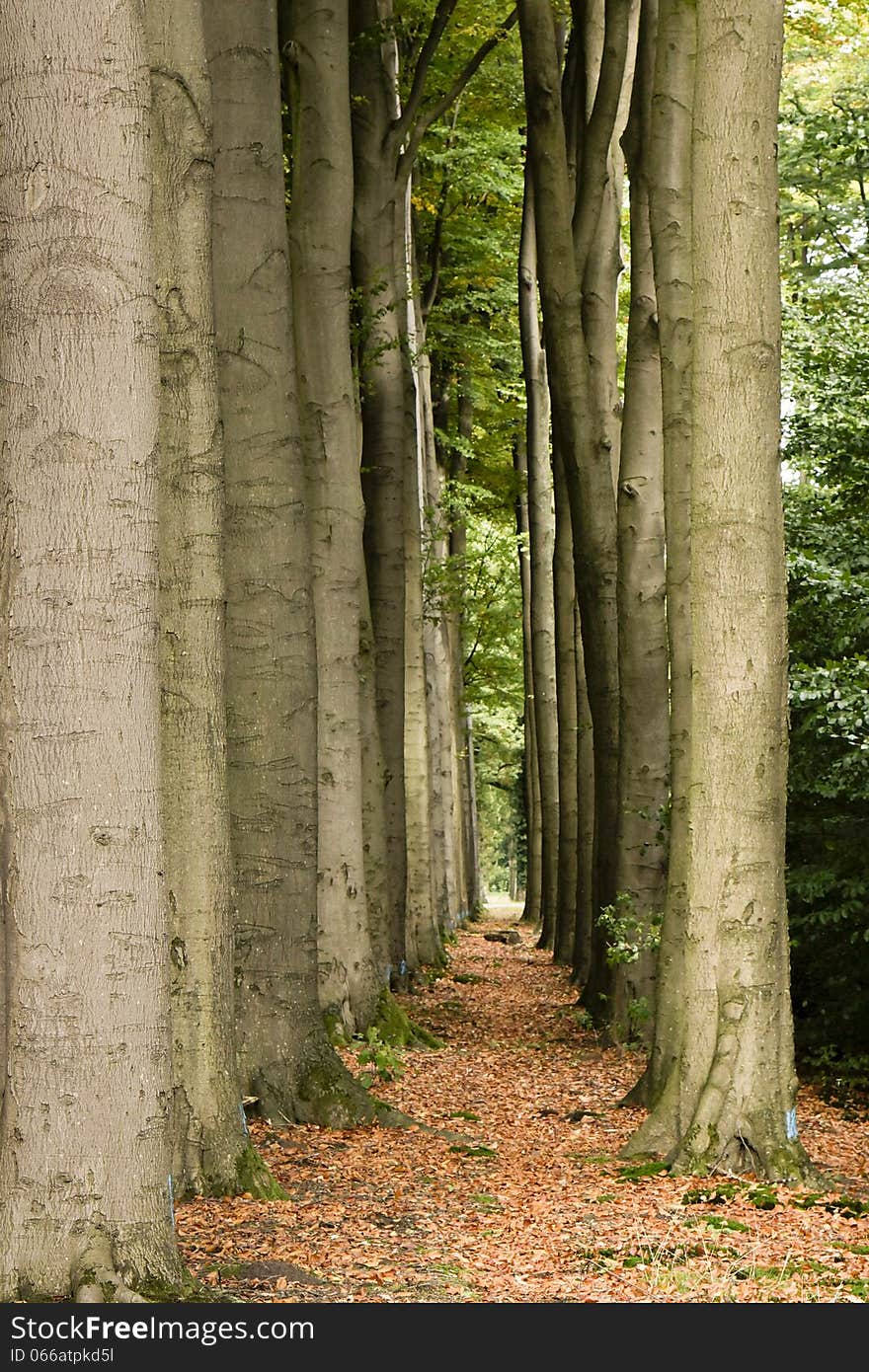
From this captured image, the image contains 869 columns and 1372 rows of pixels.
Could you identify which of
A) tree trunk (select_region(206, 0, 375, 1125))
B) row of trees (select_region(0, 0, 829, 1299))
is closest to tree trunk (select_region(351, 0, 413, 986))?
row of trees (select_region(0, 0, 829, 1299))

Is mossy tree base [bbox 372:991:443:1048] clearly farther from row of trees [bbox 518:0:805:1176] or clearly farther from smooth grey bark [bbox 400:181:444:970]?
smooth grey bark [bbox 400:181:444:970]

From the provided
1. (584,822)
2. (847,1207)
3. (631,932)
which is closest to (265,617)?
(847,1207)

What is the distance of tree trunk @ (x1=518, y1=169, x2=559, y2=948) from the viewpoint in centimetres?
1920

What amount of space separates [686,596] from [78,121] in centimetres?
500

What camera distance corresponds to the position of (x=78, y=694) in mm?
4352

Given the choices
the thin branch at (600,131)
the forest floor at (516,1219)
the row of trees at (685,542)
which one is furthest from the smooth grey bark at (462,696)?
the forest floor at (516,1219)

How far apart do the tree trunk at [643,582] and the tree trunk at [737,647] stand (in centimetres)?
430

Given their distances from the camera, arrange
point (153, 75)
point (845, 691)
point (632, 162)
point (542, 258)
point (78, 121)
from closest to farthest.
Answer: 1. point (78, 121)
2. point (153, 75)
3. point (845, 691)
4. point (632, 162)
5. point (542, 258)

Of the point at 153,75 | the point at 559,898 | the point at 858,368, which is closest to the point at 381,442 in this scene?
the point at 858,368

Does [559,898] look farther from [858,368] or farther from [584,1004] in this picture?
[858,368]

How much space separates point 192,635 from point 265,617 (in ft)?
5.98

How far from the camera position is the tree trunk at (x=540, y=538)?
19.2m

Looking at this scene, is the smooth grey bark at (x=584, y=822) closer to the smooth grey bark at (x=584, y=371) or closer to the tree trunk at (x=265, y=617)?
the smooth grey bark at (x=584, y=371)
